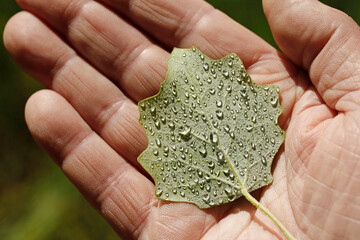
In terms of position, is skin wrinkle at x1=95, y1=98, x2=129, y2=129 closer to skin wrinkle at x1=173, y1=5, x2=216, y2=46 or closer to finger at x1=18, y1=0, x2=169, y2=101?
finger at x1=18, y1=0, x2=169, y2=101

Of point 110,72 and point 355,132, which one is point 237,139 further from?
point 110,72

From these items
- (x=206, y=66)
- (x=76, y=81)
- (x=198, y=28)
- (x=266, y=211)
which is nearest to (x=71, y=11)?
(x=76, y=81)

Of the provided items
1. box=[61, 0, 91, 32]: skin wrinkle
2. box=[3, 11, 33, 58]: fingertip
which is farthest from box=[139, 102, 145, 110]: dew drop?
box=[3, 11, 33, 58]: fingertip

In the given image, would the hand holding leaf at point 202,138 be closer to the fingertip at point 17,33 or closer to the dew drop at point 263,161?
the dew drop at point 263,161

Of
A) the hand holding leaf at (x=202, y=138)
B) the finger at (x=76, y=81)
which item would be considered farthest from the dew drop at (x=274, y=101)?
the finger at (x=76, y=81)

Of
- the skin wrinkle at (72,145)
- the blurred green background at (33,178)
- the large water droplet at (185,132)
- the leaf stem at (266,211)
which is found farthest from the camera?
the blurred green background at (33,178)

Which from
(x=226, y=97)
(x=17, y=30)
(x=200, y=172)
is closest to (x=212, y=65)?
(x=226, y=97)
